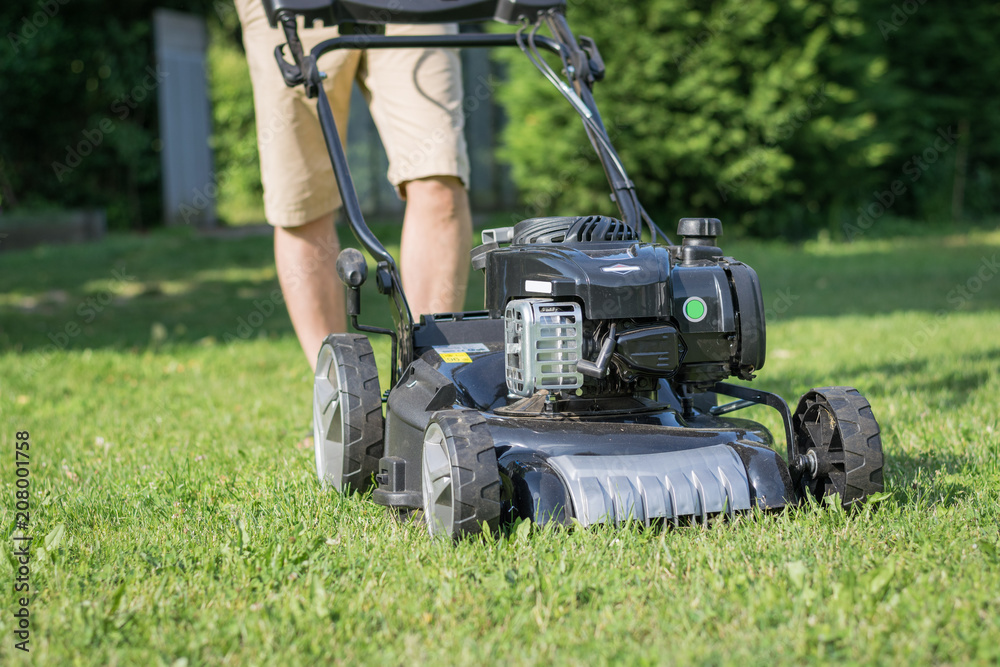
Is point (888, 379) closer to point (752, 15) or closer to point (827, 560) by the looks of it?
point (827, 560)

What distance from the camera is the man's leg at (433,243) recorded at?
2.71 m

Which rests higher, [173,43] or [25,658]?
[173,43]

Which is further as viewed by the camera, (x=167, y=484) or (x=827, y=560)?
(x=167, y=484)

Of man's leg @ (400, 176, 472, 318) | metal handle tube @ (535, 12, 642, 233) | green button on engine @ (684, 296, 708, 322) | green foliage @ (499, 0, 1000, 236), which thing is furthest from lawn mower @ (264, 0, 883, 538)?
green foliage @ (499, 0, 1000, 236)

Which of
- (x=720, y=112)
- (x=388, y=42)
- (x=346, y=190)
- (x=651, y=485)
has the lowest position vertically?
(x=651, y=485)

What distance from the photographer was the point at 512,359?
1.90 metres

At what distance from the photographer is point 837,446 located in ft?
6.34

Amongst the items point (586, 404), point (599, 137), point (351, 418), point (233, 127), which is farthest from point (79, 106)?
point (586, 404)

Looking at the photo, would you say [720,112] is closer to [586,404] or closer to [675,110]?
[675,110]

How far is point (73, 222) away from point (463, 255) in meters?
7.00

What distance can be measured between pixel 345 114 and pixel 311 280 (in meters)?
0.50

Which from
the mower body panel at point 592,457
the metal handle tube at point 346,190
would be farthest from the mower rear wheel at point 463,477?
the metal handle tube at point 346,190

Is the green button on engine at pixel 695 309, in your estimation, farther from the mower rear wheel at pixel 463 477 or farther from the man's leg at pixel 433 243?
the man's leg at pixel 433 243

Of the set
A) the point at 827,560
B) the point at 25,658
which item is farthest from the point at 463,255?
the point at 25,658
